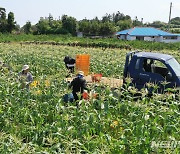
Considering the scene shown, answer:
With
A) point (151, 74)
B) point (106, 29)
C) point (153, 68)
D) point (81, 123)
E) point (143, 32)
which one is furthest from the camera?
point (106, 29)

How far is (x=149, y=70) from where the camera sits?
8.98 m

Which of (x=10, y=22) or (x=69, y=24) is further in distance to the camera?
(x=10, y=22)

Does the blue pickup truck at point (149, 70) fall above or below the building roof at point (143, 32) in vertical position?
below

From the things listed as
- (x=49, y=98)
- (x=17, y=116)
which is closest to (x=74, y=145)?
(x=17, y=116)

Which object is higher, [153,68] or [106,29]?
[106,29]

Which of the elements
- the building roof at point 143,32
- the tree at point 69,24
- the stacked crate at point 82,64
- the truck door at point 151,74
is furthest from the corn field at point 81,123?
the building roof at point 143,32

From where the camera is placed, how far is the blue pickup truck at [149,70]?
27.6ft

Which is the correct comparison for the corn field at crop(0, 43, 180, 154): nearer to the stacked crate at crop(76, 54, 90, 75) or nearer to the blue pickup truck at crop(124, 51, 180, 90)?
the blue pickup truck at crop(124, 51, 180, 90)

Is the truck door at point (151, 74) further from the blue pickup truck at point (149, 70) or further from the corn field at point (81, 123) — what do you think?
the corn field at point (81, 123)

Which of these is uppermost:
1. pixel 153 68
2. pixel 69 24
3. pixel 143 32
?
pixel 69 24

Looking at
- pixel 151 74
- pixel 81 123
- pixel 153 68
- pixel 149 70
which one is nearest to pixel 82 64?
pixel 153 68

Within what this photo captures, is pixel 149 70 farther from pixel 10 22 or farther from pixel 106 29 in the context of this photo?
pixel 10 22

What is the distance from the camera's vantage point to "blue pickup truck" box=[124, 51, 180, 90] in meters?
8.41

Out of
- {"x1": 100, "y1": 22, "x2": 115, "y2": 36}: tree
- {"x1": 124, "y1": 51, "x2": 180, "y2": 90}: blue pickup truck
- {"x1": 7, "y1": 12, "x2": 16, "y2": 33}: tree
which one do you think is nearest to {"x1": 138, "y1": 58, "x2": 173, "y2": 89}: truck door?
{"x1": 124, "y1": 51, "x2": 180, "y2": 90}: blue pickup truck
